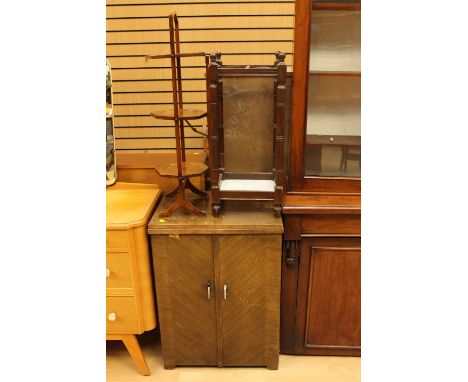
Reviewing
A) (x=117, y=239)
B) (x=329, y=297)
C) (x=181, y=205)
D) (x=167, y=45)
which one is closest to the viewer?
(x=117, y=239)

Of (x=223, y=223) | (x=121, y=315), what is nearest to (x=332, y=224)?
(x=223, y=223)

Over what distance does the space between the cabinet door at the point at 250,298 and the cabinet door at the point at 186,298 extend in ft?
0.23

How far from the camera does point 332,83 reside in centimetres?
221

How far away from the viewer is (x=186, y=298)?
2.34 metres

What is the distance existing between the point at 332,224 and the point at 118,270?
107 centimetres

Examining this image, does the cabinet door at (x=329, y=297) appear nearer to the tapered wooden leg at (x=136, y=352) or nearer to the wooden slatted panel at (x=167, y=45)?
the tapered wooden leg at (x=136, y=352)

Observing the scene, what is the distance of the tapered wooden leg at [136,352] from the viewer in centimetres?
243

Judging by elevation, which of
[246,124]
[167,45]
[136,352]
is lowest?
[136,352]

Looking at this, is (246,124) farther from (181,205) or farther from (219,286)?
(219,286)

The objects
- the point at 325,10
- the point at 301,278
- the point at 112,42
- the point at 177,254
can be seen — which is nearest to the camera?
the point at 325,10

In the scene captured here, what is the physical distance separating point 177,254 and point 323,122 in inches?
37.6

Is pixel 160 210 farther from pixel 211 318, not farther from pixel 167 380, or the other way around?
pixel 167 380

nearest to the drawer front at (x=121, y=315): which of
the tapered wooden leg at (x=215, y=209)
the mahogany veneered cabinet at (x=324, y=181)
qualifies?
the tapered wooden leg at (x=215, y=209)

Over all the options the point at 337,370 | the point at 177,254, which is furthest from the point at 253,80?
the point at 337,370
